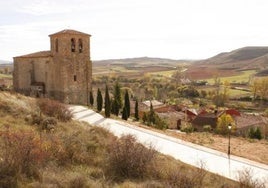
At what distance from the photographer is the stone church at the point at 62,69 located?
30.4 metres

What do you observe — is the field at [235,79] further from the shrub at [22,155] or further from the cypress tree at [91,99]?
the shrub at [22,155]

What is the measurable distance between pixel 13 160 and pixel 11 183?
0.74 meters

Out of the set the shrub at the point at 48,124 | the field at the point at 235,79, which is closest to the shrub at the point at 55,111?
the shrub at the point at 48,124

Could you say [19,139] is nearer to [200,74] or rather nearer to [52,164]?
[52,164]

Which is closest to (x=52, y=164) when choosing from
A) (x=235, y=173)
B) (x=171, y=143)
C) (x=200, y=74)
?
(x=235, y=173)

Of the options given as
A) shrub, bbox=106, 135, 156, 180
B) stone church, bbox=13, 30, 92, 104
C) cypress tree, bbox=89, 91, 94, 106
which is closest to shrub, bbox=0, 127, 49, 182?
shrub, bbox=106, 135, 156, 180

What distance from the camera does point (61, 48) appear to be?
3027 cm

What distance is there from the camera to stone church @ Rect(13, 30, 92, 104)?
99.7ft

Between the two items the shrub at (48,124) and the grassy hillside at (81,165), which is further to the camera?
the shrub at (48,124)

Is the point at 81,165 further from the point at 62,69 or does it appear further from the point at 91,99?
the point at 91,99

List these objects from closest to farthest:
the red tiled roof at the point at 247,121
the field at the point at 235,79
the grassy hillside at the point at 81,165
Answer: the grassy hillside at the point at 81,165
the red tiled roof at the point at 247,121
the field at the point at 235,79

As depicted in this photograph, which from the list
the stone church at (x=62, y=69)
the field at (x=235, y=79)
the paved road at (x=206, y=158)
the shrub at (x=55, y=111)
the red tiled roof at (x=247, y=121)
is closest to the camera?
the paved road at (x=206, y=158)

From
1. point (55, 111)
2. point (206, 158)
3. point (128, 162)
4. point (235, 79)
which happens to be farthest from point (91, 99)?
point (235, 79)

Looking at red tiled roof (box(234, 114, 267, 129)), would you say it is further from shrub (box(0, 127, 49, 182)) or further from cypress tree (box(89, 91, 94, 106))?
shrub (box(0, 127, 49, 182))
